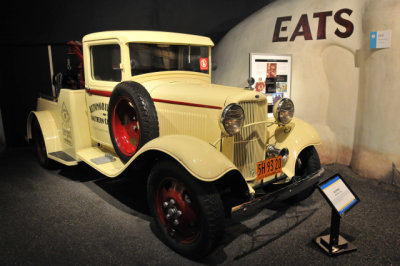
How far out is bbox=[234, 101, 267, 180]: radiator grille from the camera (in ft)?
8.70

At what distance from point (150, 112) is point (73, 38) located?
337 centimetres

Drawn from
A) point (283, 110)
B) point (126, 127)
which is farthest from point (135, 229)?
point (283, 110)

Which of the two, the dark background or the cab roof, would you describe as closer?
the cab roof

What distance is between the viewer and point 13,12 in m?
5.01

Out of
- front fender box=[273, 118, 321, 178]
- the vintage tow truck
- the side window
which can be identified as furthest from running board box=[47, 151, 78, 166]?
front fender box=[273, 118, 321, 178]

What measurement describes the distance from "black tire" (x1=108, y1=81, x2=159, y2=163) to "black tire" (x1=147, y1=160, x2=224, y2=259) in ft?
1.52

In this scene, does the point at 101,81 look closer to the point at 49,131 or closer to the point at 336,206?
the point at 49,131

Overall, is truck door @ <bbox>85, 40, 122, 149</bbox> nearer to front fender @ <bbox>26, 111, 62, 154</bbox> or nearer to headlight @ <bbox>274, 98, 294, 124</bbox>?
front fender @ <bbox>26, 111, 62, 154</bbox>

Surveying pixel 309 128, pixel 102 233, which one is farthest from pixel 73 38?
pixel 309 128

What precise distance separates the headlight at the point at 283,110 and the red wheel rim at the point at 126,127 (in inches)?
54.2

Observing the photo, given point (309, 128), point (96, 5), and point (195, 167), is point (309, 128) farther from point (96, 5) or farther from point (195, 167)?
point (96, 5)

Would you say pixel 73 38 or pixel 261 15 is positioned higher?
pixel 261 15

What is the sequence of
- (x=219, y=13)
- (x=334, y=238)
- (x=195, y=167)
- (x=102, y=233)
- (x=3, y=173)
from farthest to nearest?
1. (x=219, y=13)
2. (x=3, y=173)
3. (x=102, y=233)
4. (x=334, y=238)
5. (x=195, y=167)

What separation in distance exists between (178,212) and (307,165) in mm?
1436
